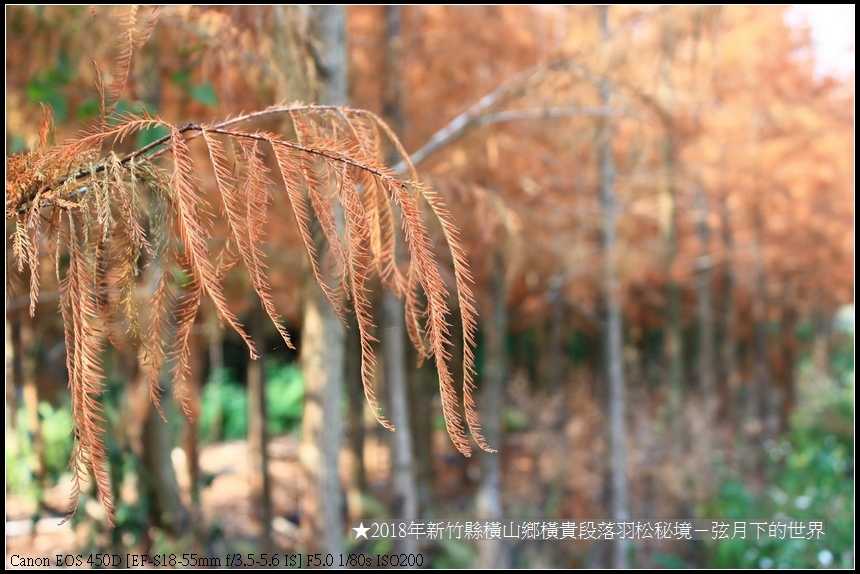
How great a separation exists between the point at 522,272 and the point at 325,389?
4.46m

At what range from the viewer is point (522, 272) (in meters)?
Answer: 8.02

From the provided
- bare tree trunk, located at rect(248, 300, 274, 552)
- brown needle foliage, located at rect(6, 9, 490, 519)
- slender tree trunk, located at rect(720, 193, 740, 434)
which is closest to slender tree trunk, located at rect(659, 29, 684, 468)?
slender tree trunk, located at rect(720, 193, 740, 434)

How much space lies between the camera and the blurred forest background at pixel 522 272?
4.07 meters

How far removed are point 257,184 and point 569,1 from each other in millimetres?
6114

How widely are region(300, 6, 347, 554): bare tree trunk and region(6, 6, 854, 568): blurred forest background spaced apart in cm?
2

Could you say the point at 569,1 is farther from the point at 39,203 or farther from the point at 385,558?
the point at 39,203

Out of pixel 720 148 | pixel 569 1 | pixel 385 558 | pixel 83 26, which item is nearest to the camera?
pixel 83 26

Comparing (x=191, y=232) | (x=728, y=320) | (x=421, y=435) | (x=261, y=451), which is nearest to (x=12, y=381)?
(x=261, y=451)

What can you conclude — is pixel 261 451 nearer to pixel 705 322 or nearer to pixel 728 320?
pixel 705 322

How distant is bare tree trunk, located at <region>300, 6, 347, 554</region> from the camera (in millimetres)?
3912

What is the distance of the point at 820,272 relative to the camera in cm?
1124

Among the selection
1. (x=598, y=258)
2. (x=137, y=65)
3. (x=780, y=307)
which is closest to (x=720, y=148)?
(x=598, y=258)

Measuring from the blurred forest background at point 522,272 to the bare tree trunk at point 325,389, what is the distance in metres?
0.02

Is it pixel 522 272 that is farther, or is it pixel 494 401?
pixel 522 272
